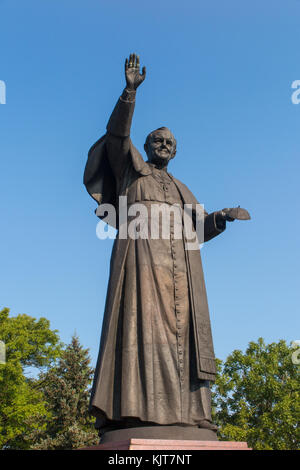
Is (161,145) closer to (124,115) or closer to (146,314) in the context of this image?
(124,115)

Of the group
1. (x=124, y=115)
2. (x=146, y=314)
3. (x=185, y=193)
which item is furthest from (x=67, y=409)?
(x=124, y=115)

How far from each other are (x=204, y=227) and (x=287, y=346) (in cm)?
2905

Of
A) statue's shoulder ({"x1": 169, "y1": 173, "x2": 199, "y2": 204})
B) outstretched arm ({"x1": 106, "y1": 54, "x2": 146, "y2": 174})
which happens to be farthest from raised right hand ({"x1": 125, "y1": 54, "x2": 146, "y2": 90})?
statue's shoulder ({"x1": 169, "y1": 173, "x2": 199, "y2": 204})

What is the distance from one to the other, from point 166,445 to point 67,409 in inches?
980

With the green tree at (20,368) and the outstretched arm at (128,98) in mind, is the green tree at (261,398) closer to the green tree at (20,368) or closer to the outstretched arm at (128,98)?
the green tree at (20,368)

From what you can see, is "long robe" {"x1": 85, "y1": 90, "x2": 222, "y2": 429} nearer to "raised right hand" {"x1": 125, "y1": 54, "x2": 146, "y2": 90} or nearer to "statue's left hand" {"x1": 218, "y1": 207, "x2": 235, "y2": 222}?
"statue's left hand" {"x1": 218, "y1": 207, "x2": 235, "y2": 222}

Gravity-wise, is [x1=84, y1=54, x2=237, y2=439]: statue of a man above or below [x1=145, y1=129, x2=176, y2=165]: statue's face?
below

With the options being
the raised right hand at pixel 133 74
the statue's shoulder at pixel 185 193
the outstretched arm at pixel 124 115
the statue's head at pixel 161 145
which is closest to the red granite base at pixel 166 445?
the statue's shoulder at pixel 185 193

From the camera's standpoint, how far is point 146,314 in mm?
6406

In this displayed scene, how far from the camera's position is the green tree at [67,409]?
26.5 m

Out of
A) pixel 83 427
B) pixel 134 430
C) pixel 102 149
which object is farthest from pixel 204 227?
pixel 83 427

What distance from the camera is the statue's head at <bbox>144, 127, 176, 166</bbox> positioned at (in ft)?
25.9

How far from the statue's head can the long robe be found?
39cm

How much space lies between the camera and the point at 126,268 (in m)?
6.86
